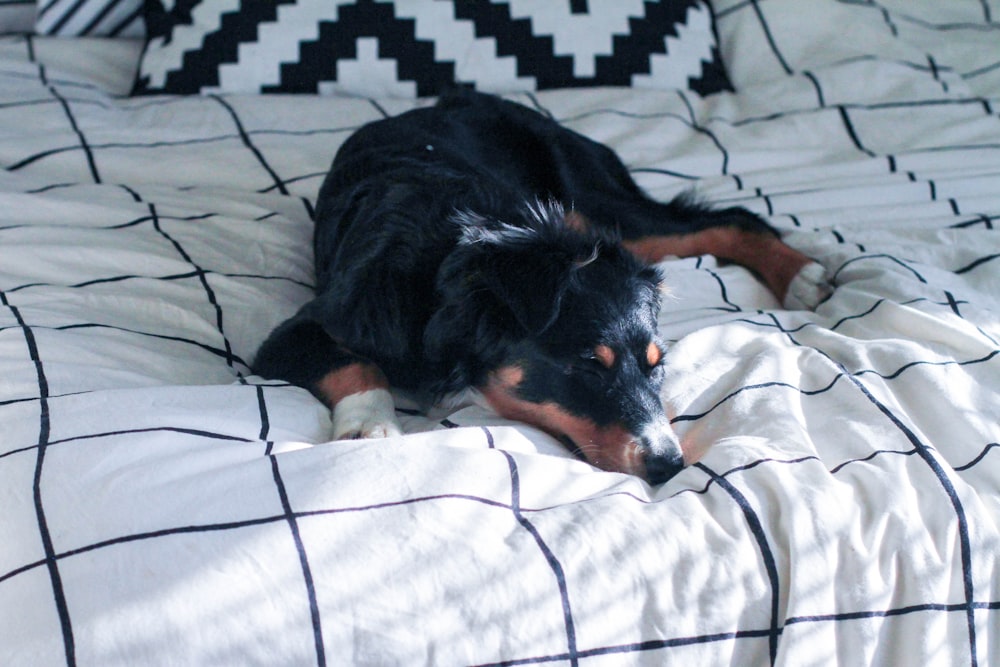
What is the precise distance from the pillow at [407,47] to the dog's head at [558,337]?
1.38 meters

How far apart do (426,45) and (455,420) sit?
174 cm

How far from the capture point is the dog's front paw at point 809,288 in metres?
2.16

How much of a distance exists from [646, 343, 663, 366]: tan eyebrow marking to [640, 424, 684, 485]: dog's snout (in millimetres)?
180

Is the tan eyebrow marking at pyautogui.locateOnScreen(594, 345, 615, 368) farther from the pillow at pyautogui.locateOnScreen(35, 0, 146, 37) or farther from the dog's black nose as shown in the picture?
the pillow at pyautogui.locateOnScreen(35, 0, 146, 37)

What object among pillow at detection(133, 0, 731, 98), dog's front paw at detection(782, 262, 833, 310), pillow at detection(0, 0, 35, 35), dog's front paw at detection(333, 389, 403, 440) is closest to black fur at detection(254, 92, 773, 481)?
dog's front paw at detection(333, 389, 403, 440)

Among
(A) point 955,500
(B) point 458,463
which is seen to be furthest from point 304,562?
(A) point 955,500

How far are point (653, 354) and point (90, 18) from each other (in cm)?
247

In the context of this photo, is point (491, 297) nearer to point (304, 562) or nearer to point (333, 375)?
point (333, 375)

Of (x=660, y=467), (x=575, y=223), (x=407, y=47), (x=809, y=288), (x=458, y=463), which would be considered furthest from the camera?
(x=407, y=47)

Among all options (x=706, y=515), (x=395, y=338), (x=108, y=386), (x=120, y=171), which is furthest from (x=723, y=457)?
(x=120, y=171)

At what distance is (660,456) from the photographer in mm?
1487

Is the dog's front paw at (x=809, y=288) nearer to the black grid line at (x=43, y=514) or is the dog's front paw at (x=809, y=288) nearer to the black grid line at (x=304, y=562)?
the black grid line at (x=304, y=562)

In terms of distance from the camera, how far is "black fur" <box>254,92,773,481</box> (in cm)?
163

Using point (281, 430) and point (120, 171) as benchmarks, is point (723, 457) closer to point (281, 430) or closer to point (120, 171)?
point (281, 430)
